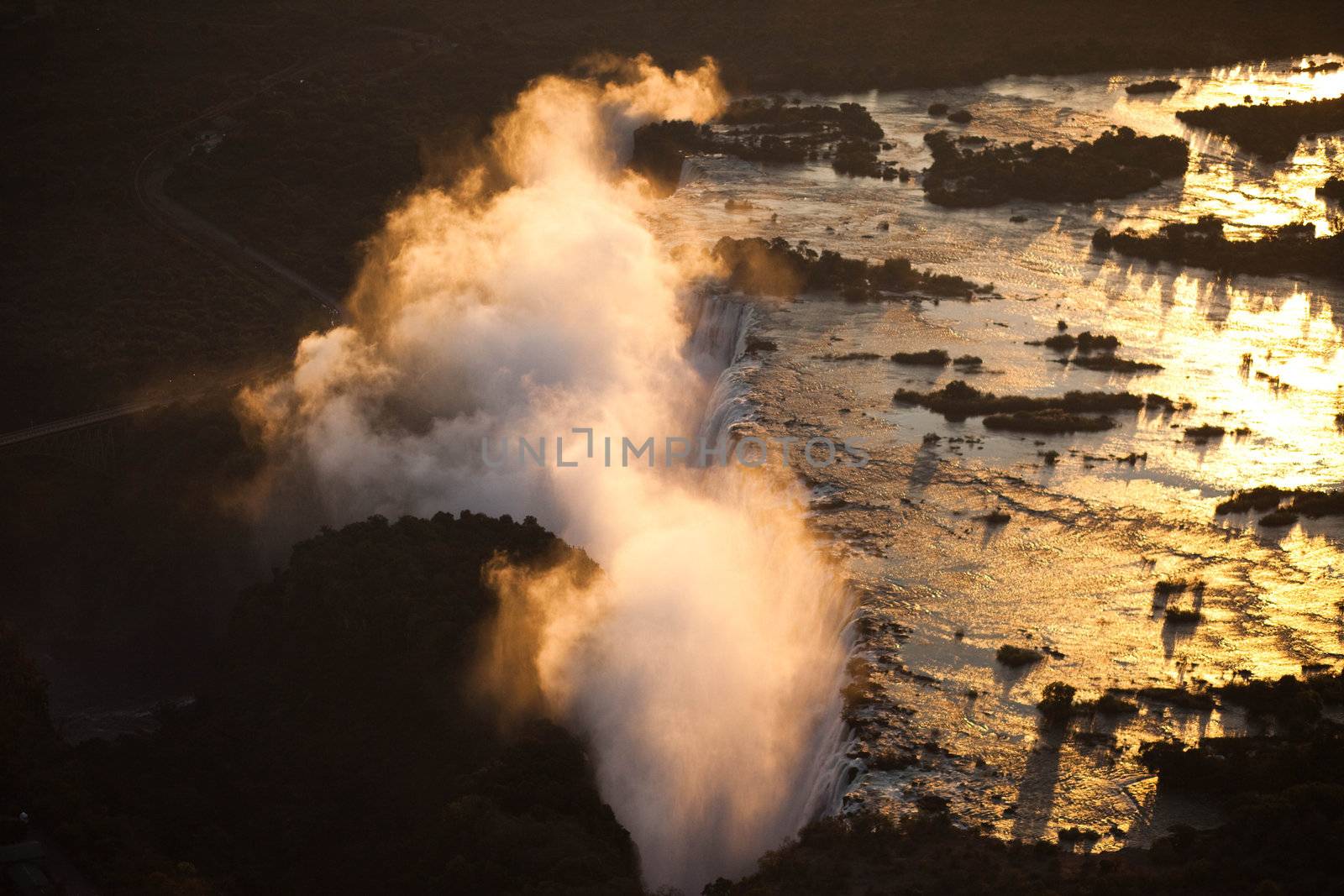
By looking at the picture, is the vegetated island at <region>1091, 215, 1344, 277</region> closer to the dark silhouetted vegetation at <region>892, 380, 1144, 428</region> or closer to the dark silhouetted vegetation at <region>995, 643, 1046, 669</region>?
the dark silhouetted vegetation at <region>892, 380, 1144, 428</region>

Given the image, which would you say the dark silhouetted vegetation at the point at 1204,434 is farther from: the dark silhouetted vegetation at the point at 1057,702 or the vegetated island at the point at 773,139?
the vegetated island at the point at 773,139

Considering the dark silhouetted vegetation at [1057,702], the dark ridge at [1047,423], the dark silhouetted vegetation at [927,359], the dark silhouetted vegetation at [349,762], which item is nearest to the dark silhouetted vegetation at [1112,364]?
the dark silhouetted vegetation at [927,359]

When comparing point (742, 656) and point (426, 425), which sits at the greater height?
point (426, 425)

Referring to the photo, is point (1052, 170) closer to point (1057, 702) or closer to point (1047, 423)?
point (1047, 423)

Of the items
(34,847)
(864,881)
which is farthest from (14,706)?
(864,881)

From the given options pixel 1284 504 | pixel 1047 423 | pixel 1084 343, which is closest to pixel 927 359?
pixel 1084 343

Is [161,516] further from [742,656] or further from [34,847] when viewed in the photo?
[742,656]
